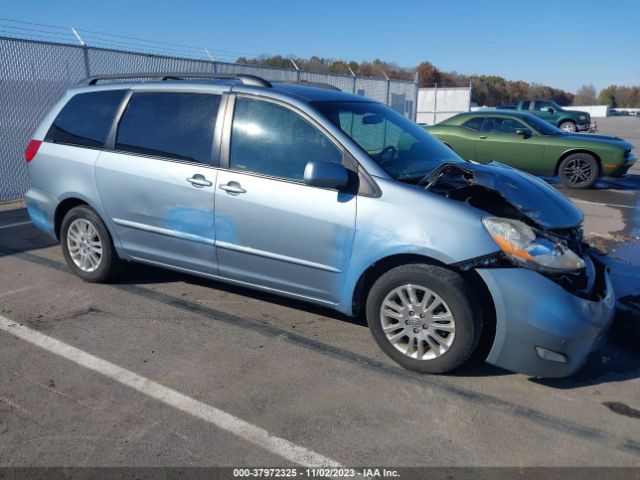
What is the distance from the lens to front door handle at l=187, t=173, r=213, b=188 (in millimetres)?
4096

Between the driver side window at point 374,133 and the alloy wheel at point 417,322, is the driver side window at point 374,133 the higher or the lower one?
the higher one

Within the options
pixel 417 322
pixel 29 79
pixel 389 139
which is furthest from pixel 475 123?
pixel 417 322

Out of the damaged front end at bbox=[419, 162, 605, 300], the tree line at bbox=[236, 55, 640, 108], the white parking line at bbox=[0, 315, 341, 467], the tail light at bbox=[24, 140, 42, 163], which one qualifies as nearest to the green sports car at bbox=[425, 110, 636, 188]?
the damaged front end at bbox=[419, 162, 605, 300]

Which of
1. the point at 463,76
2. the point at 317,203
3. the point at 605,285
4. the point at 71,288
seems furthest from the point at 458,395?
the point at 463,76

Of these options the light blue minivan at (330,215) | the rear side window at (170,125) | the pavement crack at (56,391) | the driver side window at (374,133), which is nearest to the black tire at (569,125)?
the light blue minivan at (330,215)

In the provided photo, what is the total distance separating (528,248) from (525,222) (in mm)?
413

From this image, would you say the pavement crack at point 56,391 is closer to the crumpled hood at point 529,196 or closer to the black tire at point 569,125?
the crumpled hood at point 529,196

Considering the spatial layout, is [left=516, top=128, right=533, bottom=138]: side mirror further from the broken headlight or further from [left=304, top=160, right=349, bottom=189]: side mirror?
[left=304, top=160, right=349, bottom=189]: side mirror

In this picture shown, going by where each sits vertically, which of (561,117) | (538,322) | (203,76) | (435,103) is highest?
(435,103)

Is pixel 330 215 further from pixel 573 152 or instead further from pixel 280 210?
pixel 573 152

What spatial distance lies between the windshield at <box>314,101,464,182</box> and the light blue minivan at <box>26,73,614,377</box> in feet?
0.07

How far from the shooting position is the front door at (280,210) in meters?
3.68

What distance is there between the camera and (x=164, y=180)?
14.1 feet

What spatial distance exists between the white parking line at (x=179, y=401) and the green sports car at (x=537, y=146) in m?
9.86
